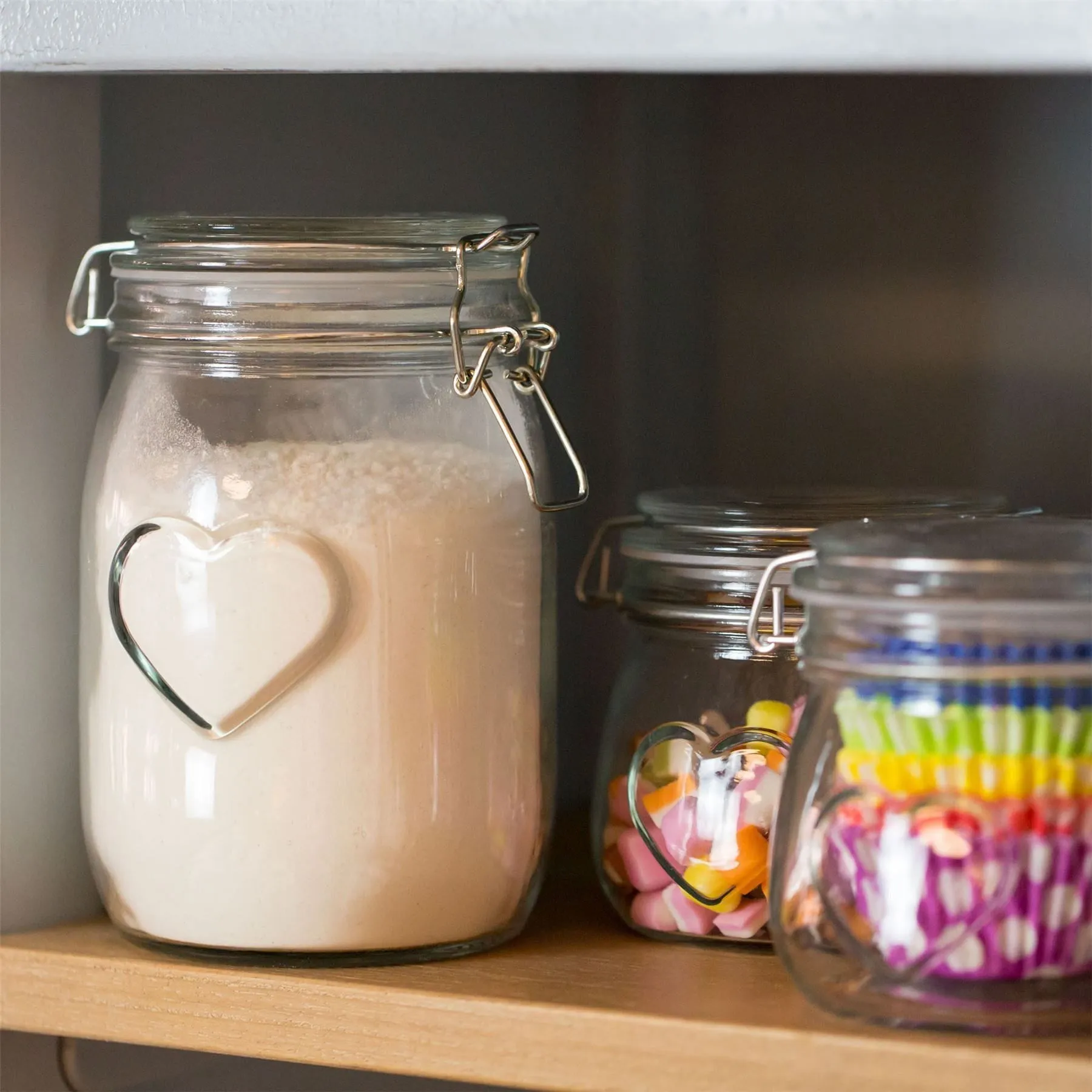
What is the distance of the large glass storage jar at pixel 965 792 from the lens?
416 millimetres

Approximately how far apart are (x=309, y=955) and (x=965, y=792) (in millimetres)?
225

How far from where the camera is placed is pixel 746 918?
20.8 inches

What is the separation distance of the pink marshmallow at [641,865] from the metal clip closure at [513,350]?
5.0 inches

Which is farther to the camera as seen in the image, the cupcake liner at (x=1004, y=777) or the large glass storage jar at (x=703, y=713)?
the large glass storage jar at (x=703, y=713)

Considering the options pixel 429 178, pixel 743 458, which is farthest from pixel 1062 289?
pixel 429 178

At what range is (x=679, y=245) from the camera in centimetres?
75

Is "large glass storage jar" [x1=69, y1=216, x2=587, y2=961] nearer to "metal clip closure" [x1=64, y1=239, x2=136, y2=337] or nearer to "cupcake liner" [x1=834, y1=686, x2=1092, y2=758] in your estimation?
"metal clip closure" [x1=64, y1=239, x2=136, y2=337]

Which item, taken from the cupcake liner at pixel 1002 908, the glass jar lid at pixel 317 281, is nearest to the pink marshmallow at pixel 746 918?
the cupcake liner at pixel 1002 908

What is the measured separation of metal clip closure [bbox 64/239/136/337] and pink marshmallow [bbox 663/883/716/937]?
0.29 metres

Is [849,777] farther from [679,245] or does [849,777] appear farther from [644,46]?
[679,245]

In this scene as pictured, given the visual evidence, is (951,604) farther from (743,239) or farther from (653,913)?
(743,239)

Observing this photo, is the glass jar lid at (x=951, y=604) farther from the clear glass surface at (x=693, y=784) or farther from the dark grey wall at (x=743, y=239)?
the dark grey wall at (x=743, y=239)

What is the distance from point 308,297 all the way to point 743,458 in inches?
11.5

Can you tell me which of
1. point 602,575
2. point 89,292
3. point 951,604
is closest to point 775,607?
point 951,604
